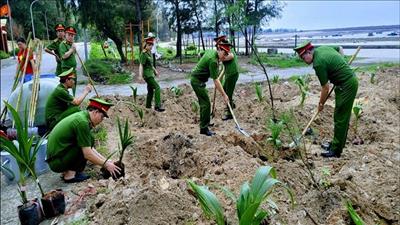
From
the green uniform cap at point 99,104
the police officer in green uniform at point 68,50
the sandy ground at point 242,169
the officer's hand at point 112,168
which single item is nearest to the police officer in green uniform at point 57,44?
the police officer in green uniform at point 68,50

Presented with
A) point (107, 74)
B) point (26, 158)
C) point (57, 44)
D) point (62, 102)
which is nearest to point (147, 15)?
point (107, 74)

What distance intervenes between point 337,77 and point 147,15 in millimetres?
17158

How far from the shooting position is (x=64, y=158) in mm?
4027

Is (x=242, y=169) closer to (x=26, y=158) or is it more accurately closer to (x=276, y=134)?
(x=276, y=134)

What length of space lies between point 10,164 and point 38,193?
68cm

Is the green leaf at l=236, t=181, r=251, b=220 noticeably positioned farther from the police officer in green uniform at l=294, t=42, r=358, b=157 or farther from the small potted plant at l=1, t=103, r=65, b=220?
the police officer in green uniform at l=294, t=42, r=358, b=157

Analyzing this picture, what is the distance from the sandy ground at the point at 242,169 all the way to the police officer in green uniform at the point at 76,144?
9.0 inches

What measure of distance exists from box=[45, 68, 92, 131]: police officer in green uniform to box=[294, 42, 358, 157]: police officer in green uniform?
290 cm

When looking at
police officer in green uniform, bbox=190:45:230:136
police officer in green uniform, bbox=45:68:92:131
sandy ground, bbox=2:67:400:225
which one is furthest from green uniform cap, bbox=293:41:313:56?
police officer in green uniform, bbox=45:68:92:131

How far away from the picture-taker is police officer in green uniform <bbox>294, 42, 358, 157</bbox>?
4.75 m

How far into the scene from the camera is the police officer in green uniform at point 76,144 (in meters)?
3.80

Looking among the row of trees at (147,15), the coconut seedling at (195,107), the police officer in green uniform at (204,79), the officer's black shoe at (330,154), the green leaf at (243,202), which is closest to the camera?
the green leaf at (243,202)

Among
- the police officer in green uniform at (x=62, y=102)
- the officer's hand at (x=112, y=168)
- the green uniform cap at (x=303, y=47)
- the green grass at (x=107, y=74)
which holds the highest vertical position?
the green uniform cap at (x=303, y=47)

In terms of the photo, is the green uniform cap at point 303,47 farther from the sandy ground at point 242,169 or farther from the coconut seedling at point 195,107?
the coconut seedling at point 195,107
